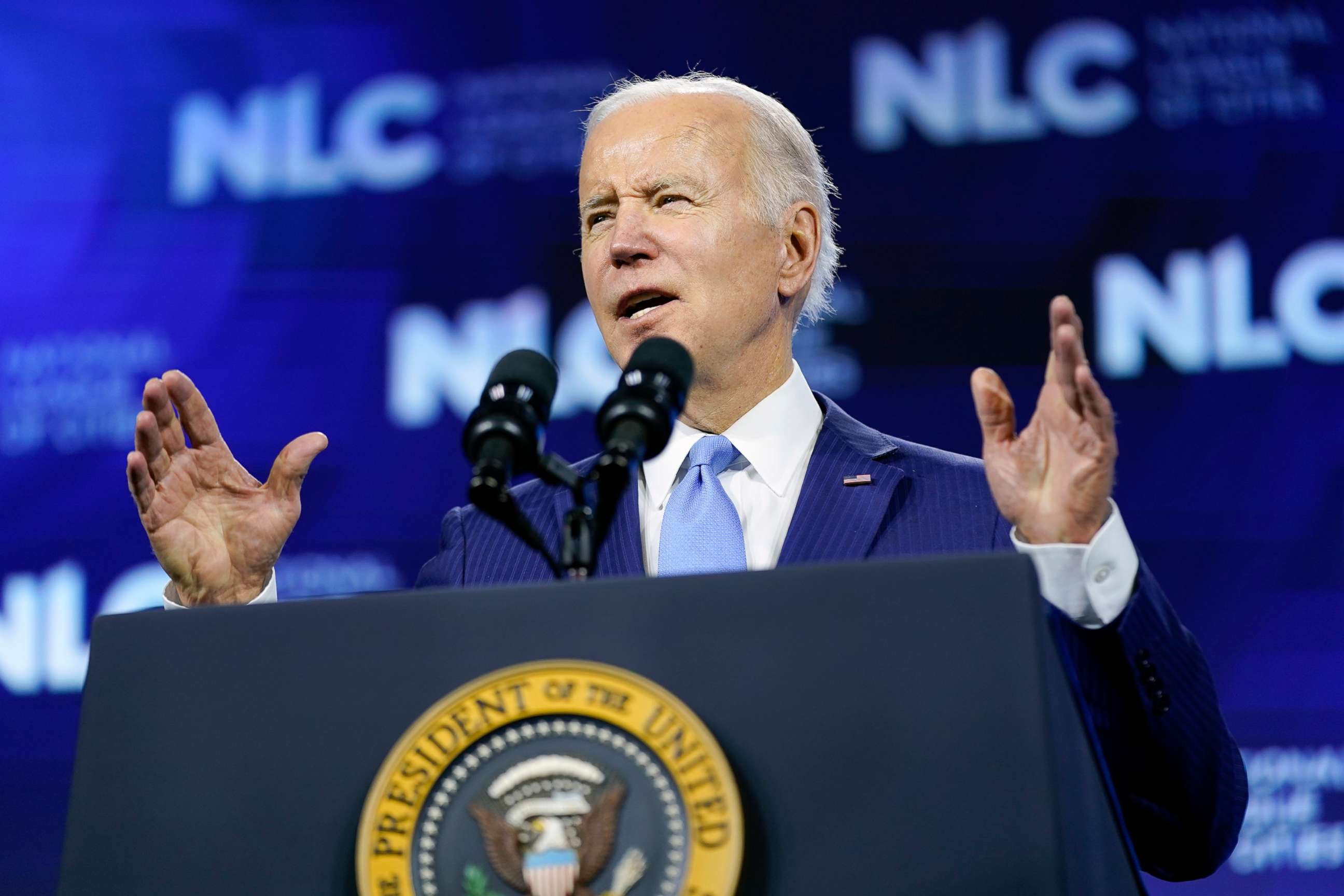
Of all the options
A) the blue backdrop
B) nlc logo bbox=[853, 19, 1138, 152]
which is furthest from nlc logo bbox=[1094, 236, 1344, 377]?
nlc logo bbox=[853, 19, 1138, 152]

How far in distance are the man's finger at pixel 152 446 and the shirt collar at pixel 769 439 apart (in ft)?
2.11

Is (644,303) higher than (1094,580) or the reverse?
higher

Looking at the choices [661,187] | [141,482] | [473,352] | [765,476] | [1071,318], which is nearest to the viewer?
[1071,318]

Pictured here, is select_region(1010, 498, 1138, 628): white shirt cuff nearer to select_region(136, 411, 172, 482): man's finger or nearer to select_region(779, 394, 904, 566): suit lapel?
select_region(779, 394, 904, 566): suit lapel

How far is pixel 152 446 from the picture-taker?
1.67m

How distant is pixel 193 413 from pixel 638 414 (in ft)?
2.26

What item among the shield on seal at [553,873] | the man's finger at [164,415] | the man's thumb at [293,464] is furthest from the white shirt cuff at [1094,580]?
the man's finger at [164,415]

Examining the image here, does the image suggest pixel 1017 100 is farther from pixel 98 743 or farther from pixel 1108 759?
pixel 98 743

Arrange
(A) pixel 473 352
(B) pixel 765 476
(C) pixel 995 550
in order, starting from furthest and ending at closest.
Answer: (A) pixel 473 352
(B) pixel 765 476
(C) pixel 995 550

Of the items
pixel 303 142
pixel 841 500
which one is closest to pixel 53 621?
pixel 303 142

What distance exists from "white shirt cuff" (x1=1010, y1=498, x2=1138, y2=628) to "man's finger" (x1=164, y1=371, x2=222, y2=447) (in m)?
0.92

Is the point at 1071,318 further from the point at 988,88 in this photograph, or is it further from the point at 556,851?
the point at 988,88

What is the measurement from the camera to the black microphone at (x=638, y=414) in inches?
46.5

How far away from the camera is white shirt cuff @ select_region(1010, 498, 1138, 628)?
4.42ft
